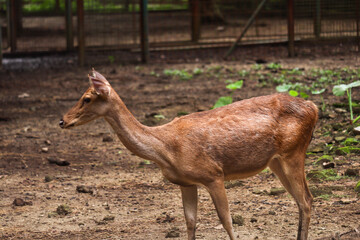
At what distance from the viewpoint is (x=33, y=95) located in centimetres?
1111

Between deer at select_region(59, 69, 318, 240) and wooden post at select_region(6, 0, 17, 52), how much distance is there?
10.7 meters

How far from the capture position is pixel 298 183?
4.57m

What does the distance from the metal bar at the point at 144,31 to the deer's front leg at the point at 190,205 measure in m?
9.18

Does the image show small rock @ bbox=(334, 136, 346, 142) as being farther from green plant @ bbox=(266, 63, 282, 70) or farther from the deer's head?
green plant @ bbox=(266, 63, 282, 70)

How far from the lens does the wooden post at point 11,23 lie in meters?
14.5

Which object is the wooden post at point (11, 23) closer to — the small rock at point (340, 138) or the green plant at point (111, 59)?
the green plant at point (111, 59)

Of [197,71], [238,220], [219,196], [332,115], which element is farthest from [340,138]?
[197,71]

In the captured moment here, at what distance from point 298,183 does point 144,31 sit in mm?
9357

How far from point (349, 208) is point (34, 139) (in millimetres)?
4450

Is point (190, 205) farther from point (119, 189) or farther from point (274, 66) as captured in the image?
point (274, 66)

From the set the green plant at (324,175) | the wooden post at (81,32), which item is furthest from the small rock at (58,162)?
the wooden post at (81,32)

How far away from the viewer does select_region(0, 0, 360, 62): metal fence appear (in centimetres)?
1418

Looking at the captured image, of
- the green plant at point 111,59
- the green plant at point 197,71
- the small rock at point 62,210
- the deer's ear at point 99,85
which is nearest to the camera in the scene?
the deer's ear at point 99,85

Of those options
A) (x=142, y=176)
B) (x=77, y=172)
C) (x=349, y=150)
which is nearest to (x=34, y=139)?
(x=77, y=172)
